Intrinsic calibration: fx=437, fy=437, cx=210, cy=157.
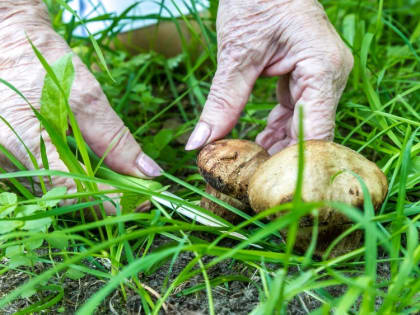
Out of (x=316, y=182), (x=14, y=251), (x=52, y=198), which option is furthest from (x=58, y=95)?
(x=316, y=182)

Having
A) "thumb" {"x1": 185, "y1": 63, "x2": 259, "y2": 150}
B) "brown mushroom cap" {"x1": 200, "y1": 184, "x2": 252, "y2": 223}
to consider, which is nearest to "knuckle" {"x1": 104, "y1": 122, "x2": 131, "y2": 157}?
"thumb" {"x1": 185, "y1": 63, "x2": 259, "y2": 150}

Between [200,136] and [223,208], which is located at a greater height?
[200,136]

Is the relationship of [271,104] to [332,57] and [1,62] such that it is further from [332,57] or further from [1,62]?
[1,62]

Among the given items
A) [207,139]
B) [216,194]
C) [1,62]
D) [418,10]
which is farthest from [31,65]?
[418,10]

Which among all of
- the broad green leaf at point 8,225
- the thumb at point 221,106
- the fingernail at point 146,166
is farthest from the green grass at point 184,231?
the thumb at point 221,106

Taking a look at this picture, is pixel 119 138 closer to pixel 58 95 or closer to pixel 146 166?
pixel 146 166
